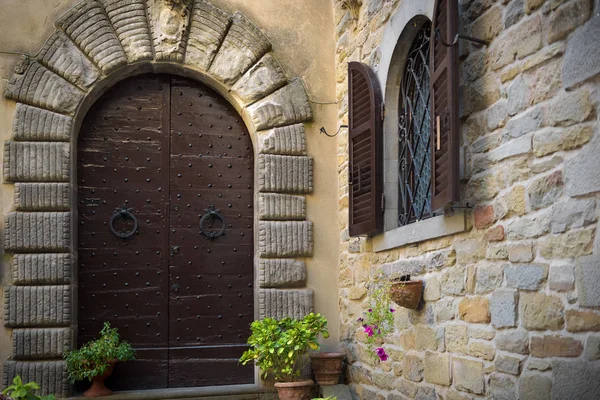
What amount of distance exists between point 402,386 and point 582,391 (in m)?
2.09

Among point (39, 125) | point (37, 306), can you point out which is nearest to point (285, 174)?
point (39, 125)

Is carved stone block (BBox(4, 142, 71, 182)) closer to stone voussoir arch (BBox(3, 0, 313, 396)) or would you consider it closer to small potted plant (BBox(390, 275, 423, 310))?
stone voussoir arch (BBox(3, 0, 313, 396))

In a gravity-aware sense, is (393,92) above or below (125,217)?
above

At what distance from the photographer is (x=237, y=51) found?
658cm

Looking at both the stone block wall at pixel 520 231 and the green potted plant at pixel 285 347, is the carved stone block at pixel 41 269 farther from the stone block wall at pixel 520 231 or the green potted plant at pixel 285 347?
the stone block wall at pixel 520 231

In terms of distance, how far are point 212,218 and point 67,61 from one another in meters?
1.70

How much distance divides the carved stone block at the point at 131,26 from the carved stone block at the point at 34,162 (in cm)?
98

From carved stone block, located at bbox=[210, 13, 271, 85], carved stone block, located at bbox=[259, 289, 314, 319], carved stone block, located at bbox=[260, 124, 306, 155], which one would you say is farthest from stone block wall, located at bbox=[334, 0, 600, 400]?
carved stone block, located at bbox=[210, 13, 271, 85]

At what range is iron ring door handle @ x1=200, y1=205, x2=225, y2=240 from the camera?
21.4ft

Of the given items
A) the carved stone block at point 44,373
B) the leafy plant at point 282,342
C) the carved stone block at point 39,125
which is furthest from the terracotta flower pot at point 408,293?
the carved stone block at point 39,125

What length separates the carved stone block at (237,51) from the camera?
654cm

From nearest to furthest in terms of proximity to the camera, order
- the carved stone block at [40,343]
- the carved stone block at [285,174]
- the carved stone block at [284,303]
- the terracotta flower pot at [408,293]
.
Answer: the terracotta flower pot at [408,293] < the carved stone block at [40,343] < the carved stone block at [284,303] < the carved stone block at [285,174]

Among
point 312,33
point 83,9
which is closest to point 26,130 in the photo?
point 83,9

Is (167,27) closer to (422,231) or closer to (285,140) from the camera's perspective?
(285,140)
